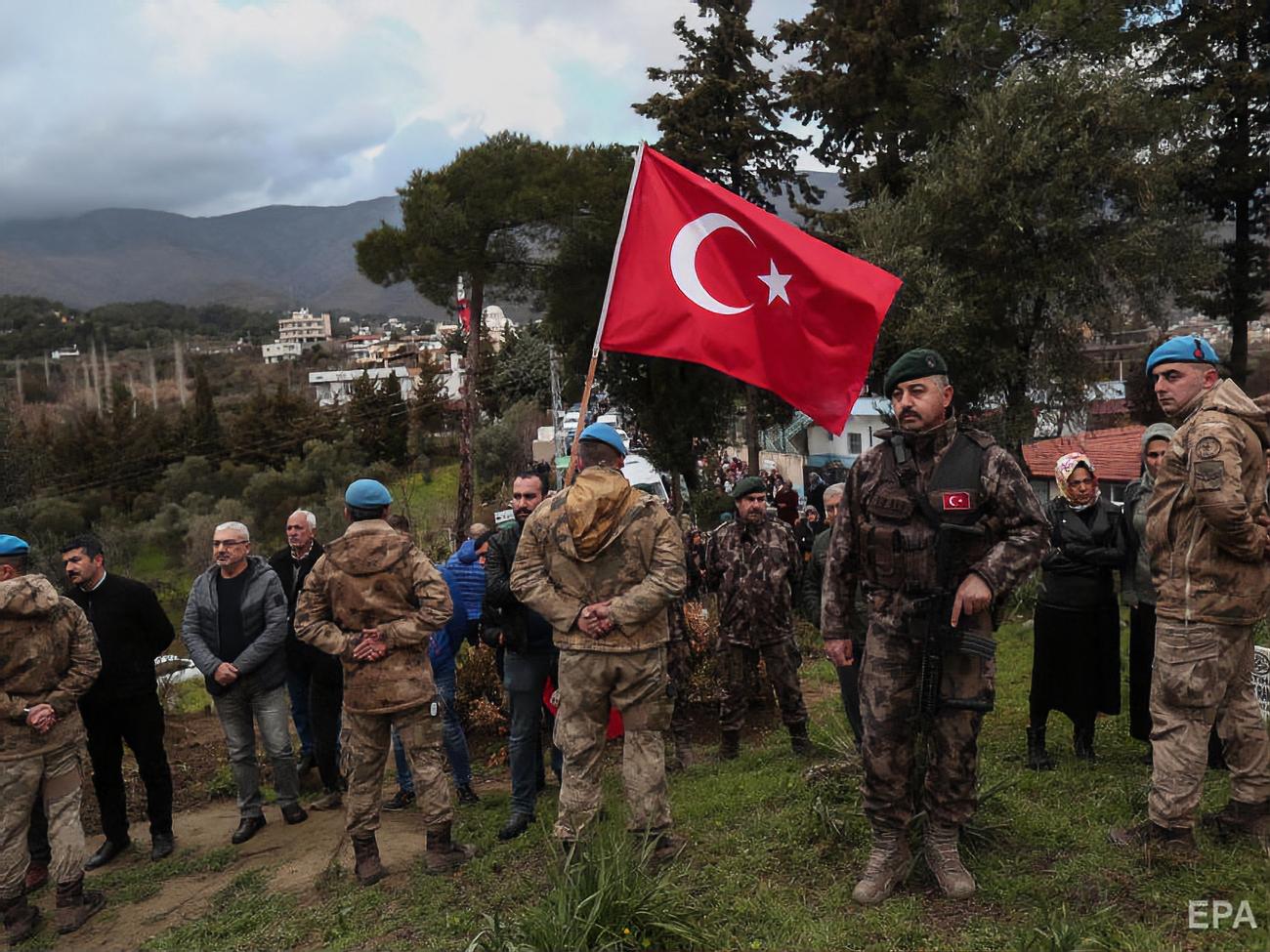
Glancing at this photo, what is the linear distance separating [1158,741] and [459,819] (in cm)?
397

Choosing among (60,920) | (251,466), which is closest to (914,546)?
(60,920)

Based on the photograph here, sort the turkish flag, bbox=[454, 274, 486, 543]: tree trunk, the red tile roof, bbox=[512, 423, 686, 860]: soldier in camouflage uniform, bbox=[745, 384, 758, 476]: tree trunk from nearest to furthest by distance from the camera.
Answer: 1. bbox=[512, 423, 686, 860]: soldier in camouflage uniform
2. the turkish flag
3. bbox=[745, 384, 758, 476]: tree trunk
4. bbox=[454, 274, 486, 543]: tree trunk
5. the red tile roof

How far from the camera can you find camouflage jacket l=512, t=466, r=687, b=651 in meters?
4.20

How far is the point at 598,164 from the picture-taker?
2561 centimetres

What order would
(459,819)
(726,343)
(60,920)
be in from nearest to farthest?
(60,920) < (726,343) < (459,819)

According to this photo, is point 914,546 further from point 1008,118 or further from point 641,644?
point 1008,118

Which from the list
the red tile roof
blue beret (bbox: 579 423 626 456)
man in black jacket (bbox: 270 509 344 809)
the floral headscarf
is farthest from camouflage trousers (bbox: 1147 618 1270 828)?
the red tile roof

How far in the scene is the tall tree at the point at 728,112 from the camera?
953 inches

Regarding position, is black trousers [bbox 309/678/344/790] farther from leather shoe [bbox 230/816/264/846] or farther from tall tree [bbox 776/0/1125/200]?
tall tree [bbox 776/0/1125/200]

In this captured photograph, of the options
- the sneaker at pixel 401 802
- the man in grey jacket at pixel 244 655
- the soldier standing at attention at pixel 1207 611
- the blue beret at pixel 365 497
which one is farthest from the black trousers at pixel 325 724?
the soldier standing at attention at pixel 1207 611

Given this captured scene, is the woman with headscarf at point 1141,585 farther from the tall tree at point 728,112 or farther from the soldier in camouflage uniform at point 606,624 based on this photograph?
the tall tree at point 728,112

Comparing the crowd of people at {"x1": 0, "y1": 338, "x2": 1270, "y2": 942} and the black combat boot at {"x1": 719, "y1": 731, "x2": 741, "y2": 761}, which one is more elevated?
the crowd of people at {"x1": 0, "y1": 338, "x2": 1270, "y2": 942}

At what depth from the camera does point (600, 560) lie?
4.28m

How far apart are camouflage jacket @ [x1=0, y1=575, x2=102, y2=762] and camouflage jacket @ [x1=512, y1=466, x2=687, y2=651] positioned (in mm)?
2603
